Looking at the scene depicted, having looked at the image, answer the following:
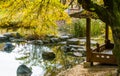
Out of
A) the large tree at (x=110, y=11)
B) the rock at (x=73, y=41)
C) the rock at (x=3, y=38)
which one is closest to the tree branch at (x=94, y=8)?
the large tree at (x=110, y=11)

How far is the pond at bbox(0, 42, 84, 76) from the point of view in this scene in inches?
655

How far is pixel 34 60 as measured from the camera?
19469 mm

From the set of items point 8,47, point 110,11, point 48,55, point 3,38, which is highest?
point 110,11

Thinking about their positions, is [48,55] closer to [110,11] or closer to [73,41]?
[73,41]

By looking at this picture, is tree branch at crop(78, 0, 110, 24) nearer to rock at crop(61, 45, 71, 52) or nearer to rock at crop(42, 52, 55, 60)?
rock at crop(42, 52, 55, 60)

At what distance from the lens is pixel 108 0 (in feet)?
27.2

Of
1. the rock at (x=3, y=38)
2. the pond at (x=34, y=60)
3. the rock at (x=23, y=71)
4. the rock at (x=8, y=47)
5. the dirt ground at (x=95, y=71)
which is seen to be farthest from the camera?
the rock at (x=3, y=38)

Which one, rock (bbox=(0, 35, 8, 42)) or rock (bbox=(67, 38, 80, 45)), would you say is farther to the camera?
rock (bbox=(0, 35, 8, 42))

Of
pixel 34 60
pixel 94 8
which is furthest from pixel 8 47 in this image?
pixel 94 8

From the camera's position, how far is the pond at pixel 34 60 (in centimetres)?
1664

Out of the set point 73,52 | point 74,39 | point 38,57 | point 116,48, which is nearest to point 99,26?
point 74,39

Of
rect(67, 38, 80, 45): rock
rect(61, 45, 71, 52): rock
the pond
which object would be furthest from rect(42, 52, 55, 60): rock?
rect(67, 38, 80, 45): rock

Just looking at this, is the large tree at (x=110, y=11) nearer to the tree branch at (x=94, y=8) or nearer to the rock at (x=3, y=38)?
the tree branch at (x=94, y=8)

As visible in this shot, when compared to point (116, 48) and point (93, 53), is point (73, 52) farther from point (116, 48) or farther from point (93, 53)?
point (116, 48)
